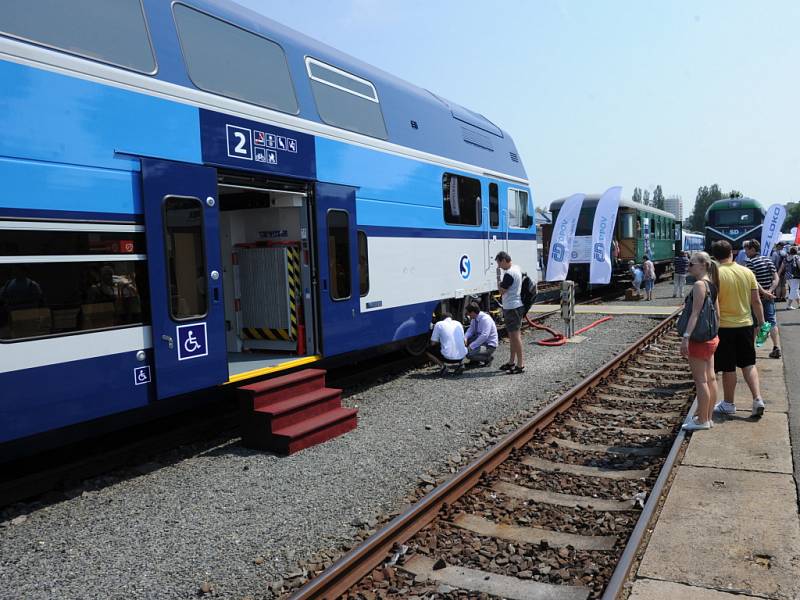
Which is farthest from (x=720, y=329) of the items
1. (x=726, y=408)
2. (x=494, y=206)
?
(x=494, y=206)

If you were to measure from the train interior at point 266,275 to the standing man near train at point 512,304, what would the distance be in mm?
3298

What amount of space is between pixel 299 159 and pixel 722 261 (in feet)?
14.6

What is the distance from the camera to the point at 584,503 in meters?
4.84

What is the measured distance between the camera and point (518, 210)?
497 inches

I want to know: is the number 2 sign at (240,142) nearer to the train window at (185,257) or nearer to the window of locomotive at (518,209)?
the train window at (185,257)

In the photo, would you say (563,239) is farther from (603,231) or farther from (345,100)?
(345,100)

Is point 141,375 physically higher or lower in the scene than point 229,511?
higher

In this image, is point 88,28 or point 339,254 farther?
point 339,254

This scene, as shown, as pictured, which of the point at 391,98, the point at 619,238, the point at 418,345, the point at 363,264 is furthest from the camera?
the point at 619,238

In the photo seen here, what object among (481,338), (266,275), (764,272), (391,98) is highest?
(391,98)

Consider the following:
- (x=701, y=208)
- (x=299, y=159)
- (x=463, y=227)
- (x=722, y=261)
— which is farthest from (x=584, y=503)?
(x=701, y=208)

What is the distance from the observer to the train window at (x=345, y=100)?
733 cm

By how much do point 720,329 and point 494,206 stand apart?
18.4 ft

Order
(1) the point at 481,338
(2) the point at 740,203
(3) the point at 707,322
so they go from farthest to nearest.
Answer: (2) the point at 740,203
(1) the point at 481,338
(3) the point at 707,322
